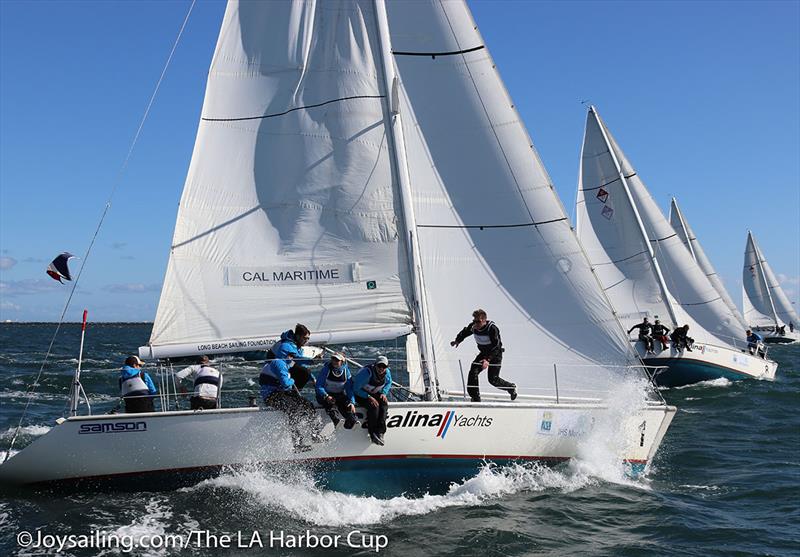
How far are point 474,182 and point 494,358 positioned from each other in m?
2.85

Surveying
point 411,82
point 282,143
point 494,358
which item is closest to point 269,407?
point 494,358

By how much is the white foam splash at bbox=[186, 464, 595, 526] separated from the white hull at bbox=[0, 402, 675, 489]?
0.23 meters

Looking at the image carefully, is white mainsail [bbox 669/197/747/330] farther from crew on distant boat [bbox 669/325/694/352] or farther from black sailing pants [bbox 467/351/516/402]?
black sailing pants [bbox 467/351/516/402]

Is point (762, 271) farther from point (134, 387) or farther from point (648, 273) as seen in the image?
point (134, 387)

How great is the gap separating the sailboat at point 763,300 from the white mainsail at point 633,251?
37.1 m

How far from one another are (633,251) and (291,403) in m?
20.1

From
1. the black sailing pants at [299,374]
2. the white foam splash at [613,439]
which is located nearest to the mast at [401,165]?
the black sailing pants at [299,374]

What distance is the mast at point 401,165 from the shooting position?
34.6 ft

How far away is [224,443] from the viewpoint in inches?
349

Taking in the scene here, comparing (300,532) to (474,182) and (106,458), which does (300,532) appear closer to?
(106,458)

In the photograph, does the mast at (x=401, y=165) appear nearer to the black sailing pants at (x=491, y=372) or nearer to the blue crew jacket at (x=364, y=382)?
the black sailing pants at (x=491, y=372)

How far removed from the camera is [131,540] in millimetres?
7789

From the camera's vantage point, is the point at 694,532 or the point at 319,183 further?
the point at 319,183

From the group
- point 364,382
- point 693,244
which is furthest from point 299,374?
point 693,244
